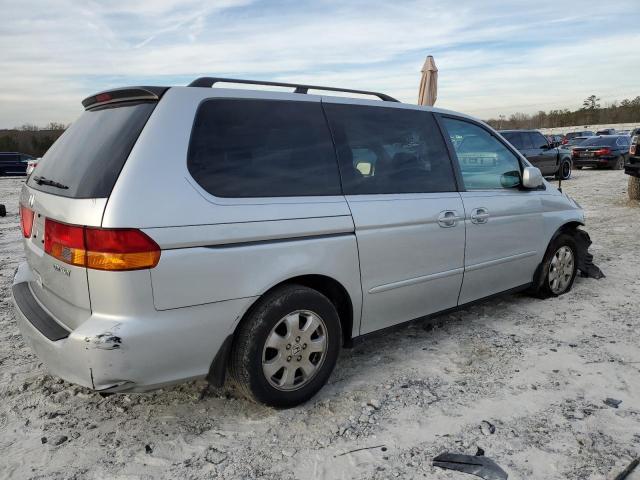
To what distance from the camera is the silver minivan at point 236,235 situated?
7.50 ft

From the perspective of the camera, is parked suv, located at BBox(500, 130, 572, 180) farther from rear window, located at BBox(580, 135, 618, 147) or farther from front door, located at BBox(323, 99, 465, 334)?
front door, located at BBox(323, 99, 465, 334)

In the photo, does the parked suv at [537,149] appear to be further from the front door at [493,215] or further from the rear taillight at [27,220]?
the rear taillight at [27,220]

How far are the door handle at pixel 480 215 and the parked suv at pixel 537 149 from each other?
1294cm

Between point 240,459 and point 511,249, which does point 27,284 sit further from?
point 511,249

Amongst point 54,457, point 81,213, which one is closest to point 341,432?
point 54,457

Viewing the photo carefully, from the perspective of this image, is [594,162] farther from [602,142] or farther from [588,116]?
[588,116]

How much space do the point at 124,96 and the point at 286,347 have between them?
1.60m

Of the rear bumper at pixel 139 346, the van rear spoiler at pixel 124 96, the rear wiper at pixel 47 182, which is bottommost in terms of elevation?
the rear bumper at pixel 139 346

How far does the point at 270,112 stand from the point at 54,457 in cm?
208

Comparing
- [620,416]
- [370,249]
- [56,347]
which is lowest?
[620,416]

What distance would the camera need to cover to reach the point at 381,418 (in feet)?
9.23

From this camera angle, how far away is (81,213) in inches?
90.6

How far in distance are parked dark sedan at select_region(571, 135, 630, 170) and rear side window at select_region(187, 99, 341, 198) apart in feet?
68.5

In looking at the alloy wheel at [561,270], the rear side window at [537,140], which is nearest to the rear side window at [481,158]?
the alloy wheel at [561,270]
